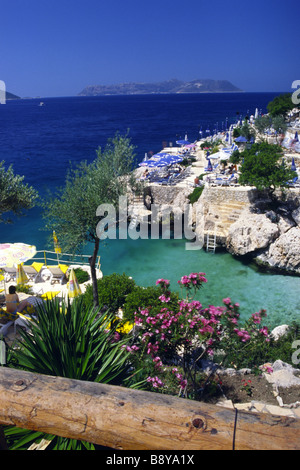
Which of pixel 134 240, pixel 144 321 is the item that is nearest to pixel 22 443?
Result: pixel 144 321

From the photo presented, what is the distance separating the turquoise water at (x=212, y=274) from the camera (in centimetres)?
1555

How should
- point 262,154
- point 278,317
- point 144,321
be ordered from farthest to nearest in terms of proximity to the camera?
point 262,154
point 278,317
point 144,321

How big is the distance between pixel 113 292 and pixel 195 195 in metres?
14.0

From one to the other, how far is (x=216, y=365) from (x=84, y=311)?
182 inches

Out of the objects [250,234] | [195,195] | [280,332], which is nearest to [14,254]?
[280,332]

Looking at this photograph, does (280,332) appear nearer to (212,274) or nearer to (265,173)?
(212,274)

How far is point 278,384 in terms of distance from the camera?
27.6 feet

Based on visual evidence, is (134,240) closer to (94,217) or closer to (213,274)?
(213,274)

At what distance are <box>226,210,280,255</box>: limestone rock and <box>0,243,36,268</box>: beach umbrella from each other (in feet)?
39.9

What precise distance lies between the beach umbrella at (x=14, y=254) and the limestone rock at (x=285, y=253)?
42.3ft

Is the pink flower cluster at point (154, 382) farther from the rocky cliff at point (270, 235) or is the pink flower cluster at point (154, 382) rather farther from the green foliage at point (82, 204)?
the rocky cliff at point (270, 235)

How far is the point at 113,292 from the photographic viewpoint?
40.3 feet

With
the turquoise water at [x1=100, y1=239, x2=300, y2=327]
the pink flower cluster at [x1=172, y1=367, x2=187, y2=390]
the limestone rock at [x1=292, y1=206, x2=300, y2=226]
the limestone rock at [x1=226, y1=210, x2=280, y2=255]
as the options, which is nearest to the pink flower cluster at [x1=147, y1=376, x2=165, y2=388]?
the pink flower cluster at [x1=172, y1=367, x2=187, y2=390]

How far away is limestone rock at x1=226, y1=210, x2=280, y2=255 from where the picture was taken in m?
19.7
